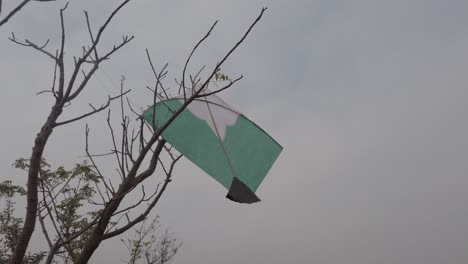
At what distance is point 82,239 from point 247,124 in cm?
677

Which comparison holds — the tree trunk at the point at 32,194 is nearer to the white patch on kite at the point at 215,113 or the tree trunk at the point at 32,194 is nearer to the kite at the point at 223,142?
the kite at the point at 223,142

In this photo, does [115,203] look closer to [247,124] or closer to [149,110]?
[149,110]

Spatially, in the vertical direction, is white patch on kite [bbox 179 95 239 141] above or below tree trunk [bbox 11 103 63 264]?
above

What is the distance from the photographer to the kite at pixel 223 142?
2.41m

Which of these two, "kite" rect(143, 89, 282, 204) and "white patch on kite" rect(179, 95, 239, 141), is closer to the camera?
"kite" rect(143, 89, 282, 204)

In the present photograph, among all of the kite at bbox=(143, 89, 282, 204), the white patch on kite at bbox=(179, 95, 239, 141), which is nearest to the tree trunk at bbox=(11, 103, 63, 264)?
the kite at bbox=(143, 89, 282, 204)

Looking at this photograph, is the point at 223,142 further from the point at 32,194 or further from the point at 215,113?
the point at 32,194

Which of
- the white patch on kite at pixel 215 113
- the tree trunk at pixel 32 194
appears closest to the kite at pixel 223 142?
the white patch on kite at pixel 215 113

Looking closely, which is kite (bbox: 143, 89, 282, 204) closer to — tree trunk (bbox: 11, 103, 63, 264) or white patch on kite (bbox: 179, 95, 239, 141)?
white patch on kite (bbox: 179, 95, 239, 141)

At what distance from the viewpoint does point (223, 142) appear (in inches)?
106

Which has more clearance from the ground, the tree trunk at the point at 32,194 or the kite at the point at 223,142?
the kite at the point at 223,142

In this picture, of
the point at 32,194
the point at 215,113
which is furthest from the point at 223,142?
the point at 32,194

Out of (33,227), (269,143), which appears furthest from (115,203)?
(269,143)

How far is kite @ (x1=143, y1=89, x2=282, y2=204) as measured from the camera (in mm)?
2406
